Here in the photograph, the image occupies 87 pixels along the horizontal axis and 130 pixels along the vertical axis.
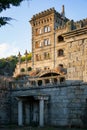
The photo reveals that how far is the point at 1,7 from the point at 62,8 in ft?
175

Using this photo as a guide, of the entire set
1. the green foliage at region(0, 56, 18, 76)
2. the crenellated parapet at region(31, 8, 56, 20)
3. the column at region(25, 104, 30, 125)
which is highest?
the crenellated parapet at region(31, 8, 56, 20)

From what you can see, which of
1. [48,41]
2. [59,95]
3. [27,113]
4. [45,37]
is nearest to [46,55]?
[48,41]

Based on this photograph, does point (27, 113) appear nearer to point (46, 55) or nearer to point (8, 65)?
point (46, 55)

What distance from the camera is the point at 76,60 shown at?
17.2 metres

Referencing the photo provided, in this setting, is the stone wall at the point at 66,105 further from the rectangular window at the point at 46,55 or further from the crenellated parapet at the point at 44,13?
the crenellated parapet at the point at 44,13

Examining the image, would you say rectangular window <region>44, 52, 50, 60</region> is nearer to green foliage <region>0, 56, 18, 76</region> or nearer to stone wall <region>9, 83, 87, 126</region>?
green foliage <region>0, 56, 18, 76</region>

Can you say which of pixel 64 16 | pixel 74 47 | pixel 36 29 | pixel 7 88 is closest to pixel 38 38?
pixel 36 29

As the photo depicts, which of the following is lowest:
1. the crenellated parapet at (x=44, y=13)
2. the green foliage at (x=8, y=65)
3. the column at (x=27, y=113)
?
the column at (x=27, y=113)

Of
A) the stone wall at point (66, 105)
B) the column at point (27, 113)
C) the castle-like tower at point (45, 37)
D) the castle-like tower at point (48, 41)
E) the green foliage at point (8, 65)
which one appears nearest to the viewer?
the stone wall at point (66, 105)

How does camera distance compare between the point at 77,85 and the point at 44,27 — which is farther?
the point at 44,27

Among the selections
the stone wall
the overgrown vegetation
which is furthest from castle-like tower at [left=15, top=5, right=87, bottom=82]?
the stone wall

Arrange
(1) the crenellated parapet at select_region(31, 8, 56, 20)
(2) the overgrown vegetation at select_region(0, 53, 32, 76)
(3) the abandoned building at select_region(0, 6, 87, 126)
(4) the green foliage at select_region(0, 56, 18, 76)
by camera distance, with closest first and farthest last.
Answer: (3) the abandoned building at select_region(0, 6, 87, 126) < (1) the crenellated parapet at select_region(31, 8, 56, 20) < (2) the overgrown vegetation at select_region(0, 53, 32, 76) < (4) the green foliage at select_region(0, 56, 18, 76)

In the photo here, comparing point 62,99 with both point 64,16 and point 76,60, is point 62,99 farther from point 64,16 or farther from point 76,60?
point 64,16

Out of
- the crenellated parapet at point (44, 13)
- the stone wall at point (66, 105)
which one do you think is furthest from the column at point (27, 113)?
the crenellated parapet at point (44, 13)
